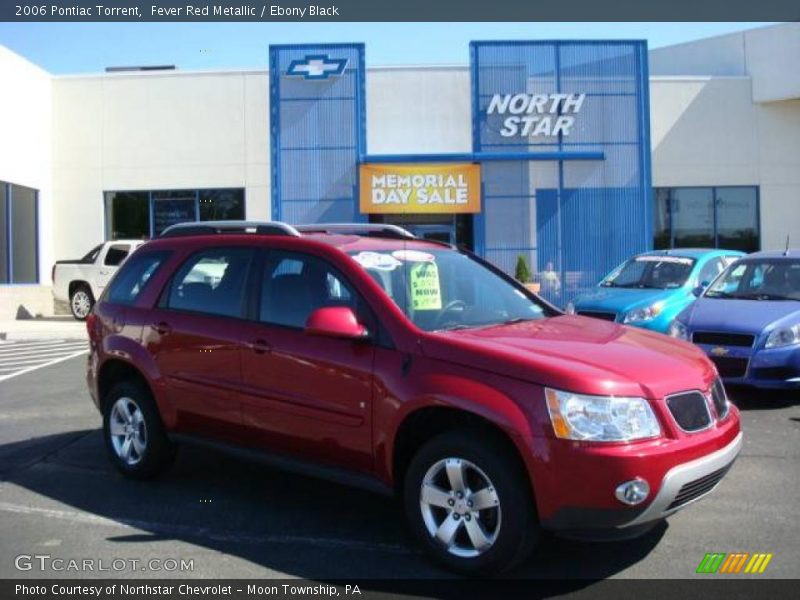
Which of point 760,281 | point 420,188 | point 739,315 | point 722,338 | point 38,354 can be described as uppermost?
point 420,188

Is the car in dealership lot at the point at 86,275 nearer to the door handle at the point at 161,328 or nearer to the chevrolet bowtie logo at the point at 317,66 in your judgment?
the chevrolet bowtie logo at the point at 317,66

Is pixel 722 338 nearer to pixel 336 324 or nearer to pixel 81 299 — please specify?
pixel 336 324

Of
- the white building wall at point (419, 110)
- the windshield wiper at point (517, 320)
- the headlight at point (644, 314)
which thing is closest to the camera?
the windshield wiper at point (517, 320)

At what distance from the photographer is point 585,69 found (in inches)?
857

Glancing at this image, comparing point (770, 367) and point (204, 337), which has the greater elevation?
point (204, 337)

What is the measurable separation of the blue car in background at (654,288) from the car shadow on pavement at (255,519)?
4971 millimetres

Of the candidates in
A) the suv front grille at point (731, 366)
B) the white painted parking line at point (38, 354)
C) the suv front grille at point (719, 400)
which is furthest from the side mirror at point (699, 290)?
the white painted parking line at point (38, 354)

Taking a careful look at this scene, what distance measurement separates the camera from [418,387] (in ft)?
14.0

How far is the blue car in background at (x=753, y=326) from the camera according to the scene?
8242mm

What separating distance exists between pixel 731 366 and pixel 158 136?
18.8 m

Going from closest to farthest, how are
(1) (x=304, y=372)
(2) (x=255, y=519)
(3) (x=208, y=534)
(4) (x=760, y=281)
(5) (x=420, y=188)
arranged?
(1) (x=304, y=372)
(3) (x=208, y=534)
(2) (x=255, y=519)
(4) (x=760, y=281)
(5) (x=420, y=188)

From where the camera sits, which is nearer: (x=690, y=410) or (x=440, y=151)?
(x=690, y=410)

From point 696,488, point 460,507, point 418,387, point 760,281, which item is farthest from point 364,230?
point 760,281

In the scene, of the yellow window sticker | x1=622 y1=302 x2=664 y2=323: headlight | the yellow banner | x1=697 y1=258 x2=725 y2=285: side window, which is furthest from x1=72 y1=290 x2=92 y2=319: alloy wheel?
the yellow window sticker
